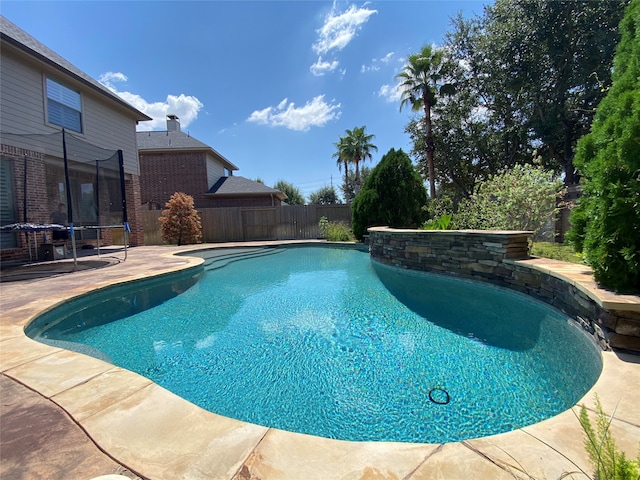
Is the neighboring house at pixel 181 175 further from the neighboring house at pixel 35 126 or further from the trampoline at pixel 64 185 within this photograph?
the trampoline at pixel 64 185

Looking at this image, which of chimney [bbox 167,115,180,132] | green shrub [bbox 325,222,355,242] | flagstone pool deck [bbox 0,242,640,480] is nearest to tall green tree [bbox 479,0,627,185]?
green shrub [bbox 325,222,355,242]

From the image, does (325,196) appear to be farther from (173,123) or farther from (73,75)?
(73,75)

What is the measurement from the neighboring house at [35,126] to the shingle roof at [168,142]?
8.55m

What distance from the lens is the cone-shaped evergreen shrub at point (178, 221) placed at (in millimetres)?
12992

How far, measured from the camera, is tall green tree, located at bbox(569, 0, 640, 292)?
2.53m

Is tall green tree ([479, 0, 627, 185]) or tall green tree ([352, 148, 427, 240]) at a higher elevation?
tall green tree ([479, 0, 627, 185])

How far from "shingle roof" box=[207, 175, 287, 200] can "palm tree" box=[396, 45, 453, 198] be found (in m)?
9.56

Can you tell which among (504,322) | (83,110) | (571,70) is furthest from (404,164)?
(83,110)

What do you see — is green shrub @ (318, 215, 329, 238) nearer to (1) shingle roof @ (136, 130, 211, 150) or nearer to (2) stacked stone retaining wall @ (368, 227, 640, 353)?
(2) stacked stone retaining wall @ (368, 227, 640, 353)

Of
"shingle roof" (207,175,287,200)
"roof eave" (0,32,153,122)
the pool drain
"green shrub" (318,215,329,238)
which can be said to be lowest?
the pool drain

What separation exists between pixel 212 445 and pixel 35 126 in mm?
10817

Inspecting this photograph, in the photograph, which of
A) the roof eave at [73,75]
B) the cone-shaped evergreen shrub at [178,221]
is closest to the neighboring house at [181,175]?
the cone-shaped evergreen shrub at [178,221]

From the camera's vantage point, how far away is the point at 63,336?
12.0 feet

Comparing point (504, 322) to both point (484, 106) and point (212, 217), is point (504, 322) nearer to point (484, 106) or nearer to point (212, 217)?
point (212, 217)
